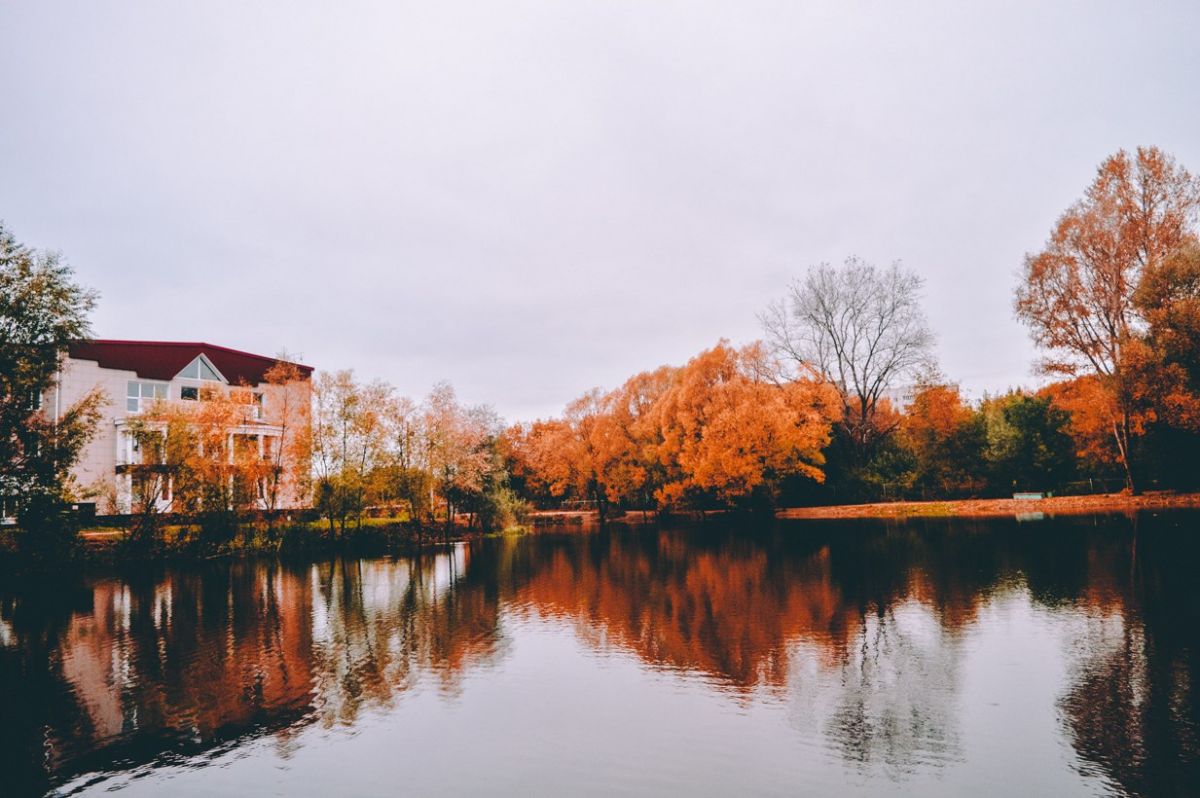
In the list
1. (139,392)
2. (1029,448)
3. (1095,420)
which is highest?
(139,392)

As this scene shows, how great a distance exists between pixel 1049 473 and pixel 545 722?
167 ft

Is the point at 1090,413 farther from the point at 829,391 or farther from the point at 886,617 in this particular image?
the point at 886,617

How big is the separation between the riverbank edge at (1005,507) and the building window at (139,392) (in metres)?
44.7

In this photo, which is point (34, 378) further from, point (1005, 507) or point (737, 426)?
point (1005, 507)

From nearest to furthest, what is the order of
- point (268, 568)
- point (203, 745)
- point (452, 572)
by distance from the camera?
point (203, 745) → point (452, 572) → point (268, 568)

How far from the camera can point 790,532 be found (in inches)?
1485

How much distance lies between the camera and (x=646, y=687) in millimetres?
10359

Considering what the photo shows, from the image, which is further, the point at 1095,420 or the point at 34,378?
the point at 1095,420

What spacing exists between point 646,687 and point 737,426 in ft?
126

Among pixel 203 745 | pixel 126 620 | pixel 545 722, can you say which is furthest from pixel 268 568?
pixel 545 722

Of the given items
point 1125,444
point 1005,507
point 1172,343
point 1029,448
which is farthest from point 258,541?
point 1029,448

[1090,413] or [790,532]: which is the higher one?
[1090,413]

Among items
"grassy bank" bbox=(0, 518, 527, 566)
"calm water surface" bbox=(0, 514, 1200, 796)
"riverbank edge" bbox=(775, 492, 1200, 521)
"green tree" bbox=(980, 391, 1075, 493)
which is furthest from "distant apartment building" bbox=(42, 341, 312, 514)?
"green tree" bbox=(980, 391, 1075, 493)

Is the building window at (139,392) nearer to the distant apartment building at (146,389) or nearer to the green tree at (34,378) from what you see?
the distant apartment building at (146,389)
